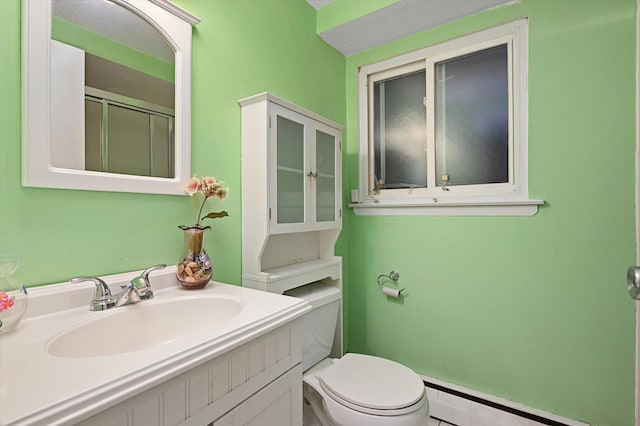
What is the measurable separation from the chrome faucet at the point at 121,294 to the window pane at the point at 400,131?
5.03ft

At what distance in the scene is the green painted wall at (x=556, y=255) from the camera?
4.47 ft

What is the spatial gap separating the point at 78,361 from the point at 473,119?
76.8 inches

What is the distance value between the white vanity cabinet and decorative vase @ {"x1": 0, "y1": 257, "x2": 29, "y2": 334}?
1.33 ft

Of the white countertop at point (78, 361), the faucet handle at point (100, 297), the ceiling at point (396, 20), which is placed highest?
the ceiling at point (396, 20)

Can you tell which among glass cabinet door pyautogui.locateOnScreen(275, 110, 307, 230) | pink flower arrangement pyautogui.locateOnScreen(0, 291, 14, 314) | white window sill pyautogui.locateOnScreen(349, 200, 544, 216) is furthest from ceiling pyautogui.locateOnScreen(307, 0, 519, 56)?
pink flower arrangement pyautogui.locateOnScreen(0, 291, 14, 314)

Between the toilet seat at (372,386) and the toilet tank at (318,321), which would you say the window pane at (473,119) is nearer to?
the toilet tank at (318,321)

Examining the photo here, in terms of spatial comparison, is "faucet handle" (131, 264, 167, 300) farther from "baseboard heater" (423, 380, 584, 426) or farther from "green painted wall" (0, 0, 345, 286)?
"baseboard heater" (423, 380, 584, 426)

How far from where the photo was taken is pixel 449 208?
1.76 m

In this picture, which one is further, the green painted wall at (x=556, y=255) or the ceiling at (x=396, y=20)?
the ceiling at (x=396, y=20)

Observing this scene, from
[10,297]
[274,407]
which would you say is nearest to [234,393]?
[274,407]

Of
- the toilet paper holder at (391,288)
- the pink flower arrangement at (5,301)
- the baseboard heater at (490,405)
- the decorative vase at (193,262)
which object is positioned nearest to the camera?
the pink flower arrangement at (5,301)

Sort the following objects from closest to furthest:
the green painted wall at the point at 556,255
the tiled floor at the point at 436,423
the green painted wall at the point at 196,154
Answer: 1. the green painted wall at the point at 196,154
2. the green painted wall at the point at 556,255
3. the tiled floor at the point at 436,423

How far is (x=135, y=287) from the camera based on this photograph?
0.92 metres

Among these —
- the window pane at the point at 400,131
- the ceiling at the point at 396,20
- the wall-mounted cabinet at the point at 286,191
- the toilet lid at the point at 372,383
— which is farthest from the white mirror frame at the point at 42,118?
the window pane at the point at 400,131
